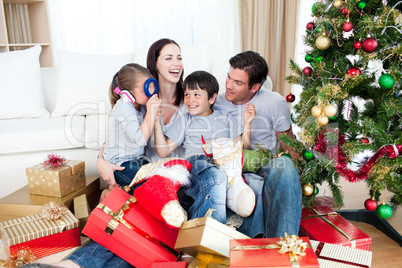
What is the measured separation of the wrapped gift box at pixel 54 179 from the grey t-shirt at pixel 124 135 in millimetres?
201

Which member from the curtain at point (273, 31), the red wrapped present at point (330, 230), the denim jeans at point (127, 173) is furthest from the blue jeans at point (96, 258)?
the curtain at point (273, 31)

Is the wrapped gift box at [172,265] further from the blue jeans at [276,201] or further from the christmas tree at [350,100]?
the christmas tree at [350,100]

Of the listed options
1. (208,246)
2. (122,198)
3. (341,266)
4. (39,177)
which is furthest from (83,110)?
(341,266)

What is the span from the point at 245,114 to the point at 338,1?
2.06 feet

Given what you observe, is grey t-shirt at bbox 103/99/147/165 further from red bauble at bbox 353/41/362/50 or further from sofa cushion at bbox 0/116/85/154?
red bauble at bbox 353/41/362/50

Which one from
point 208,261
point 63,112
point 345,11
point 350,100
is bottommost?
point 208,261

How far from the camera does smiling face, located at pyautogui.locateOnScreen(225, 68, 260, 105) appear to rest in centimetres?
161

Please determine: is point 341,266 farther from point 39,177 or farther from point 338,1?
point 39,177

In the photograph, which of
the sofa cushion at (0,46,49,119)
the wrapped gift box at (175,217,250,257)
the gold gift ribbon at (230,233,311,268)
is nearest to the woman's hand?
the wrapped gift box at (175,217,250,257)

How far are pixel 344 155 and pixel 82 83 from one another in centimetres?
188

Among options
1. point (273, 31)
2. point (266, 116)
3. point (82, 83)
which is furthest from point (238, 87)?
point (273, 31)

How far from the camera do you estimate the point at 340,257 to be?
3.48 ft

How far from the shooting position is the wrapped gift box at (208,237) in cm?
101

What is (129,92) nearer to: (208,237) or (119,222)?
(119,222)
